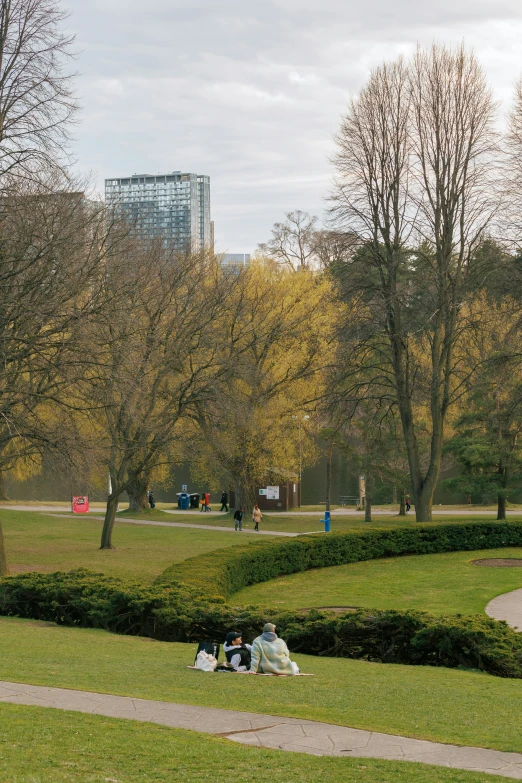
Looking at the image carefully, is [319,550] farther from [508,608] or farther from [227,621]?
[227,621]

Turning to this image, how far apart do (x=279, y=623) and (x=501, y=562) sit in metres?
15.1

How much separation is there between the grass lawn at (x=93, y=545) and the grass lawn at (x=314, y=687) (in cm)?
1054

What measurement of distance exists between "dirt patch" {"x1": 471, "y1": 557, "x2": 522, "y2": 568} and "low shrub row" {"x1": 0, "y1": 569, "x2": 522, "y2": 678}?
13.2m

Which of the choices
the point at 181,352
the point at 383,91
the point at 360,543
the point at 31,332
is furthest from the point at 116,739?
the point at 383,91

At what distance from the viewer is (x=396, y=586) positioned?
2327 cm

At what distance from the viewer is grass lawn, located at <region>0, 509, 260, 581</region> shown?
26.5m

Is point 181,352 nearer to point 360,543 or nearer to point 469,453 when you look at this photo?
point 360,543

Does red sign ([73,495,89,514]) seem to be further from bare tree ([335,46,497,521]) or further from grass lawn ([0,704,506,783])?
grass lawn ([0,704,506,783])

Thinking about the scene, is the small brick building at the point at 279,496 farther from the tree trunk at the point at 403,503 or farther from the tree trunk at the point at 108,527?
the tree trunk at the point at 108,527

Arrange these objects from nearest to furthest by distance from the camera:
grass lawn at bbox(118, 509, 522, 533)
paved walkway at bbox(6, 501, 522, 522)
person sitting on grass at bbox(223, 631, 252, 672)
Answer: person sitting on grass at bbox(223, 631, 252, 672)
grass lawn at bbox(118, 509, 522, 533)
paved walkway at bbox(6, 501, 522, 522)

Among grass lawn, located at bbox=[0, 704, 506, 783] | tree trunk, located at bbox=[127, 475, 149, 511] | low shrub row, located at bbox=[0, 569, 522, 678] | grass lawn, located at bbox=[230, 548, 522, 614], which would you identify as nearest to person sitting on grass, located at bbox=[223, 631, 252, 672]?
low shrub row, located at bbox=[0, 569, 522, 678]

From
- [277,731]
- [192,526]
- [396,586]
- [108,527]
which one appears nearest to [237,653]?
[277,731]

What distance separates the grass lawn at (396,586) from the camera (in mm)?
20781

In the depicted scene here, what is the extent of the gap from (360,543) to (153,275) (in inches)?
478
